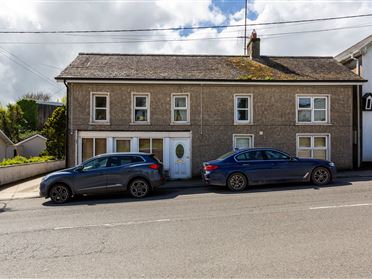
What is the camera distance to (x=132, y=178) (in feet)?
35.9

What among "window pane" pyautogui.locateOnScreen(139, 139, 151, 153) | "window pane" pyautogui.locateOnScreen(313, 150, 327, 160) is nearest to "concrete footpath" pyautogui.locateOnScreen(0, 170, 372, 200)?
"window pane" pyautogui.locateOnScreen(313, 150, 327, 160)

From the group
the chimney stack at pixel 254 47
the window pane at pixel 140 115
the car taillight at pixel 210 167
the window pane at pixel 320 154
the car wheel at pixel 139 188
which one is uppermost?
the chimney stack at pixel 254 47

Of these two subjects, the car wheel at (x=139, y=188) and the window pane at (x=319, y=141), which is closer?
the car wheel at (x=139, y=188)

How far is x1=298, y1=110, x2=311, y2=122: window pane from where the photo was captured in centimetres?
1620

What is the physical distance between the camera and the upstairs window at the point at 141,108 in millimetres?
15820

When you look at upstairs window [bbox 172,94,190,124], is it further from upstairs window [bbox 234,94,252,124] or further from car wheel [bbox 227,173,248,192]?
car wheel [bbox 227,173,248,192]

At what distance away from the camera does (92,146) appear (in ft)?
50.6

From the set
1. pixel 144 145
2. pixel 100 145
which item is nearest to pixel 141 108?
pixel 144 145

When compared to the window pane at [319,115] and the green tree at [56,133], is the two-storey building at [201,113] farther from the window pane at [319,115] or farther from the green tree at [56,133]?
the green tree at [56,133]

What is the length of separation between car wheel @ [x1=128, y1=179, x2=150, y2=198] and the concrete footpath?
2157 mm

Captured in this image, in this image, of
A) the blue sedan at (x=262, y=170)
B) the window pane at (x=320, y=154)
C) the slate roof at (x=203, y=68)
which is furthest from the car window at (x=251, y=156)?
the window pane at (x=320, y=154)

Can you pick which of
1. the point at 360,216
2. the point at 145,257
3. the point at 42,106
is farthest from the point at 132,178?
the point at 42,106

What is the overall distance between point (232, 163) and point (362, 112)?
9222 millimetres

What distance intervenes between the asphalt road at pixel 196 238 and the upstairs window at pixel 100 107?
6.52 metres
